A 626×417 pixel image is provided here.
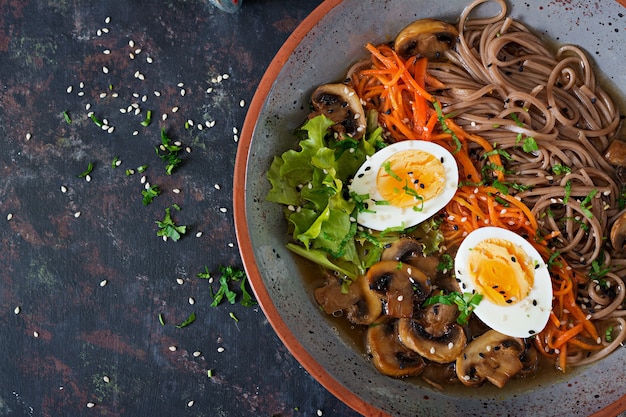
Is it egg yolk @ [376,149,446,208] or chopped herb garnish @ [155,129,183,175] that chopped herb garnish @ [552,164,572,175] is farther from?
A: chopped herb garnish @ [155,129,183,175]

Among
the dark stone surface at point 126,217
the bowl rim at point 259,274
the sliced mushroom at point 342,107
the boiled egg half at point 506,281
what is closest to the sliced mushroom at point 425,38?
the sliced mushroom at point 342,107

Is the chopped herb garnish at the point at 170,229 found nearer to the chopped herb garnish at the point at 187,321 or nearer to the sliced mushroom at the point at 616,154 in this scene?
the chopped herb garnish at the point at 187,321

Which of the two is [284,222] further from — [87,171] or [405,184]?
[87,171]

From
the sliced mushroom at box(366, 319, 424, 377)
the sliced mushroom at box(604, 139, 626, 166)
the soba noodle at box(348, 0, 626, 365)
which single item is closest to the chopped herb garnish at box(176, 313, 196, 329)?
the sliced mushroom at box(366, 319, 424, 377)

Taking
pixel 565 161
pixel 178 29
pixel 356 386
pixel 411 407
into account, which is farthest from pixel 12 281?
pixel 565 161

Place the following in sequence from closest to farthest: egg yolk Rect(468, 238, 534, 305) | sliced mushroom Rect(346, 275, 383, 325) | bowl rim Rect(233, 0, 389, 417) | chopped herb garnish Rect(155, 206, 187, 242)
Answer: bowl rim Rect(233, 0, 389, 417), egg yolk Rect(468, 238, 534, 305), sliced mushroom Rect(346, 275, 383, 325), chopped herb garnish Rect(155, 206, 187, 242)

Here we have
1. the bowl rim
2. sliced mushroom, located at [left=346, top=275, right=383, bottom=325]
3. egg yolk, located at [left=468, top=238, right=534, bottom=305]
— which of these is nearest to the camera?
the bowl rim

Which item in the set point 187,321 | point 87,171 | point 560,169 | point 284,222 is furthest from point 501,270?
point 87,171
